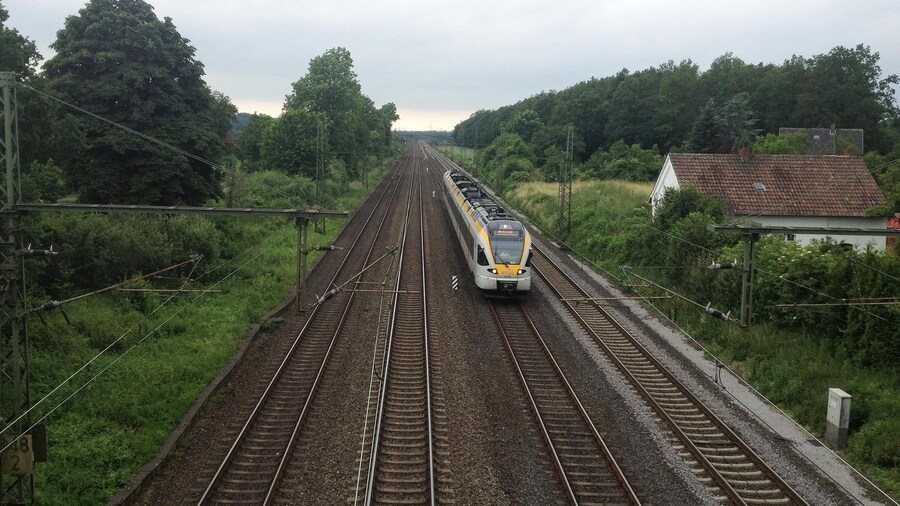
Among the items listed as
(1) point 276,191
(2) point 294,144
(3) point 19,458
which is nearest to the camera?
(3) point 19,458

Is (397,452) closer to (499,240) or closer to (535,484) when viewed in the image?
(535,484)

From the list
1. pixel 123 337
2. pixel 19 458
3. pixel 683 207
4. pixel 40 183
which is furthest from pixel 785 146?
pixel 19 458

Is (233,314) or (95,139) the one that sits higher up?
(95,139)

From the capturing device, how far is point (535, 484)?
11.2 meters

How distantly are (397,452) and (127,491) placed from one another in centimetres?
447

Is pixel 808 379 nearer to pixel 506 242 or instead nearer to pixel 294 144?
pixel 506 242

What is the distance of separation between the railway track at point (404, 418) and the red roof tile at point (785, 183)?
18.6m

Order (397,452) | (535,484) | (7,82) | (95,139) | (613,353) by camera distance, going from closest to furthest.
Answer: (7,82), (535,484), (397,452), (613,353), (95,139)

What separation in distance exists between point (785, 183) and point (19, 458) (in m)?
35.0

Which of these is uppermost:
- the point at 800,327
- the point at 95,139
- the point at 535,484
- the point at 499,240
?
the point at 95,139

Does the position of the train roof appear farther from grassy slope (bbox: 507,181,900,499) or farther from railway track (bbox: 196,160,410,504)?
grassy slope (bbox: 507,181,900,499)

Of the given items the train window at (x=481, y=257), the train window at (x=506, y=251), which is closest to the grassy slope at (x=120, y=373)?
the train window at (x=481, y=257)

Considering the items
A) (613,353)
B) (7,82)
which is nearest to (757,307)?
Answer: (613,353)

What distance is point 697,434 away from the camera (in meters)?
13.4
